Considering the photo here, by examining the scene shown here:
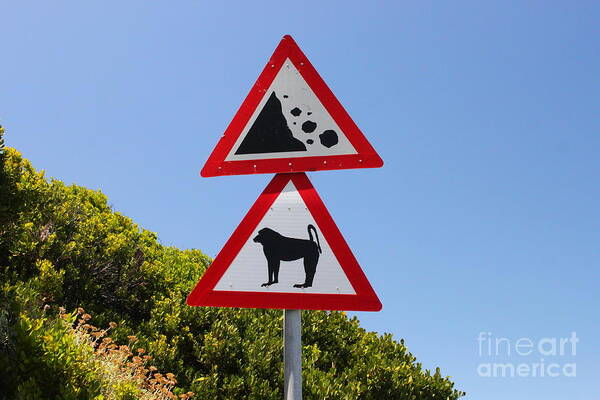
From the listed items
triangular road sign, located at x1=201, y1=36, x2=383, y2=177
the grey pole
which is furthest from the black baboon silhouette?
triangular road sign, located at x1=201, y1=36, x2=383, y2=177

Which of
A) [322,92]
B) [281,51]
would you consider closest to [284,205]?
[322,92]

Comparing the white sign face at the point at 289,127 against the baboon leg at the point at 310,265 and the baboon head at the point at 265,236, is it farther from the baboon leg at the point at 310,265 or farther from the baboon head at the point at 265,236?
the baboon leg at the point at 310,265

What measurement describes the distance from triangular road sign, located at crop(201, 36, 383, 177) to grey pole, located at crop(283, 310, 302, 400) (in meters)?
1.02

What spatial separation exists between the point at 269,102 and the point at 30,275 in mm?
6840

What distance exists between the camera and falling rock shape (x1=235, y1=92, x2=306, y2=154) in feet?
11.4

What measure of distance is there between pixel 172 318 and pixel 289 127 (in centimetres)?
543

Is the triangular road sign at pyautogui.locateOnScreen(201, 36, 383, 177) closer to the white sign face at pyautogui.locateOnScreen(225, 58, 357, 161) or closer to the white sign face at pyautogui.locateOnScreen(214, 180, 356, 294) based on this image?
the white sign face at pyautogui.locateOnScreen(225, 58, 357, 161)

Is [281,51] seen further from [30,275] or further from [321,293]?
[30,275]

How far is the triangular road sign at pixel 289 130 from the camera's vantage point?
3453 mm

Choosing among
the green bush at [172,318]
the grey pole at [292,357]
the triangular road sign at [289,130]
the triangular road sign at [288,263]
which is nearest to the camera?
the grey pole at [292,357]

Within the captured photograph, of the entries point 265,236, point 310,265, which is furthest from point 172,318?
point 310,265

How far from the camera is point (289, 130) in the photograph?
3.51 metres

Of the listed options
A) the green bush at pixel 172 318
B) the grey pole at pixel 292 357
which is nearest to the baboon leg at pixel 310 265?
the grey pole at pixel 292 357

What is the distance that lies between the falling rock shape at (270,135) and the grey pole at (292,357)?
45.0 inches
